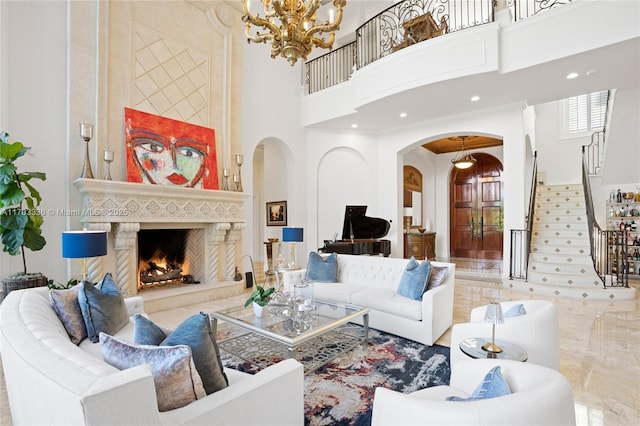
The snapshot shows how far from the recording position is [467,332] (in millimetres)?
2584

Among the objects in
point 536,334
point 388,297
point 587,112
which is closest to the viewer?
point 536,334

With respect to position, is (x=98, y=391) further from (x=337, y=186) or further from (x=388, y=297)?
(x=337, y=186)

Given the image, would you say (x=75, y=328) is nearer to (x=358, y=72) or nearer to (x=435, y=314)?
(x=435, y=314)

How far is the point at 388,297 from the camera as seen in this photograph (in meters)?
3.90

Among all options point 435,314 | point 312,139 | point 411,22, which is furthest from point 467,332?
point 312,139

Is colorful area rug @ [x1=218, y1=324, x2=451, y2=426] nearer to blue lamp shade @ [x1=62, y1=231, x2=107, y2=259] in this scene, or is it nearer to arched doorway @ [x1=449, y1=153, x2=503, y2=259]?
blue lamp shade @ [x1=62, y1=231, x2=107, y2=259]

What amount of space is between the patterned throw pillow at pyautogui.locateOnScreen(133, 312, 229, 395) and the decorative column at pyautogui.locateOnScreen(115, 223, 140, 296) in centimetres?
365

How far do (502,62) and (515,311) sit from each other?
13.3 feet

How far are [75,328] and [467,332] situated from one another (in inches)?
119

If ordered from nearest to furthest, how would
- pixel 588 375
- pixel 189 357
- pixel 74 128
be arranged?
pixel 189 357 → pixel 588 375 → pixel 74 128

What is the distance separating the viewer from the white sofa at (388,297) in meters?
3.46

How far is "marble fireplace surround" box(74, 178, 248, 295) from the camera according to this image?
4395 millimetres


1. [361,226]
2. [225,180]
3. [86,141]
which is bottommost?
[361,226]

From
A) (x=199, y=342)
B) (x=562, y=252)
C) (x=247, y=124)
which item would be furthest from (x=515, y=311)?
(x=247, y=124)
